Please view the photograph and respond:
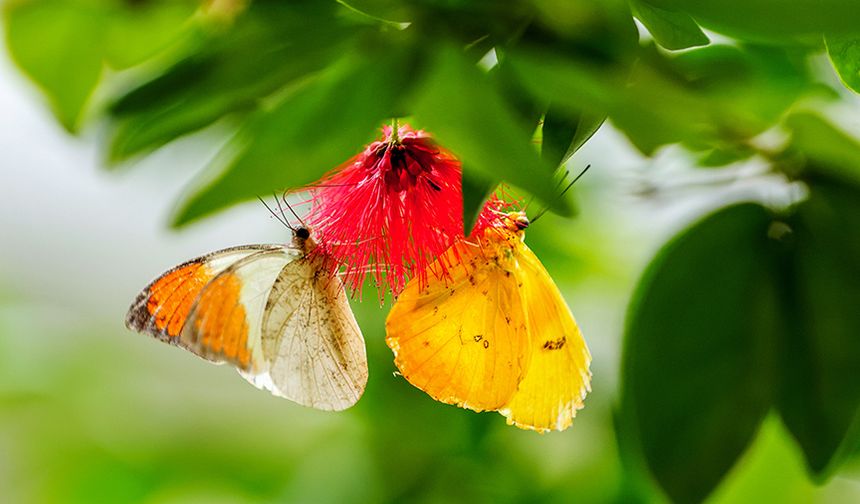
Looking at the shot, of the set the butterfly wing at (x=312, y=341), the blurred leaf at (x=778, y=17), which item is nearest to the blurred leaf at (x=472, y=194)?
the blurred leaf at (x=778, y=17)

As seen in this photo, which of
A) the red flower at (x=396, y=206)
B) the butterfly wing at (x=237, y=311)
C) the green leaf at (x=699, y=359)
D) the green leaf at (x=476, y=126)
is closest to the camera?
the green leaf at (x=476, y=126)

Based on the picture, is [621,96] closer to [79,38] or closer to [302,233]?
[79,38]

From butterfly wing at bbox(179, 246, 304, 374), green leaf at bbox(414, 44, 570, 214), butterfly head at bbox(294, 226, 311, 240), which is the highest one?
green leaf at bbox(414, 44, 570, 214)

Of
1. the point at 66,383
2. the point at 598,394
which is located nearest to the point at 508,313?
the point at 598,394

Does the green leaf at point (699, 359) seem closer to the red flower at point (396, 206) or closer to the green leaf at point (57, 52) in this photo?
the red flower at point (396, 206)

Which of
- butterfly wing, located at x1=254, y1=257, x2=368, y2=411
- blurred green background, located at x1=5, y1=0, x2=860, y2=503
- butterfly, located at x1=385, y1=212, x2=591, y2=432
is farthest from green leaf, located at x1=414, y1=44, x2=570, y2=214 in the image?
butterfly wing, located at x1=254, y1=257, x2=368, y2=411

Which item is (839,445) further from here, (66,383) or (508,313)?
(66,383)

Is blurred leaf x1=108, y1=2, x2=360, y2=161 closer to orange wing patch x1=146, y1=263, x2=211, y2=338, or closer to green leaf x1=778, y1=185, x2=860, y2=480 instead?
green leaf x1=778, y1=185, x2=860, y2=480
